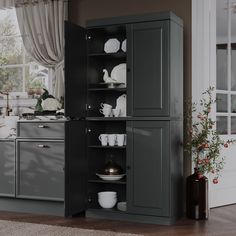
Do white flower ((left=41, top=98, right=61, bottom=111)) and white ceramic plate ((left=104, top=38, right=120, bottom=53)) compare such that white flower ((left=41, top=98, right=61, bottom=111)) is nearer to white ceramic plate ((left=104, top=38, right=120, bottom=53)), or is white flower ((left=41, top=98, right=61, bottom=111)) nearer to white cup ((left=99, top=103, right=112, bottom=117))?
white cup ((left=99, top=103, right=112, bottom=117))

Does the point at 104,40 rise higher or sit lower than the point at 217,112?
higher

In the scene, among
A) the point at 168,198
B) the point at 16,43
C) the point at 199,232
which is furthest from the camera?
the point at 16,43

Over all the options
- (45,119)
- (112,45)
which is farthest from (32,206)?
(112,45)

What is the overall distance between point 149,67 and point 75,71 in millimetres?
710

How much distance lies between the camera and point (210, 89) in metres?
4.86

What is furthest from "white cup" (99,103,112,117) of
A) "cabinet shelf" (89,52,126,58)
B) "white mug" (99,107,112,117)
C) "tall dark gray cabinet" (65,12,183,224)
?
"cabinet shelf" (89,52,126,58)

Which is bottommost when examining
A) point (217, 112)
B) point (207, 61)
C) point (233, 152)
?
point (233, 152)

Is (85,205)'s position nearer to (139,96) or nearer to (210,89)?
(139,96)

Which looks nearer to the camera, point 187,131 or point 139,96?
point 139,96

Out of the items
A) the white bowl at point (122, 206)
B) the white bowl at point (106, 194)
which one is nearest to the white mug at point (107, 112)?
the white bowl at point (106, 194)

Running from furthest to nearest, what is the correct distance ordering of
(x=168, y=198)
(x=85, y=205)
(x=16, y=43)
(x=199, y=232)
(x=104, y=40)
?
(x=16, y=43)
(x=104, y=40)
(x=85, y=205)
(x=168, y=198)
(x=199, y=232)

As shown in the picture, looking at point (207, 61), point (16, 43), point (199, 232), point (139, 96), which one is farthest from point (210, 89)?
point (16, 43)

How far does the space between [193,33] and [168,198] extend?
1.73 meters

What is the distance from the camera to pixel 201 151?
4.81 metres
